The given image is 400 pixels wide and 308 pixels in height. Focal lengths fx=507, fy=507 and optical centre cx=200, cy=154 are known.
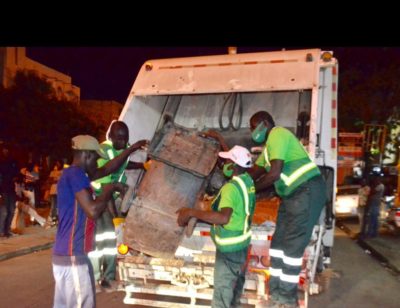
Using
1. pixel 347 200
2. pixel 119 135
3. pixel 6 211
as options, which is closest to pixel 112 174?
pixel 119 135

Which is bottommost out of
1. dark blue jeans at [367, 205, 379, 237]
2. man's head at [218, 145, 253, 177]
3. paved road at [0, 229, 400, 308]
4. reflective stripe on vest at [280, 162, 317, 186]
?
paved road at [0, 229, 400, 308]

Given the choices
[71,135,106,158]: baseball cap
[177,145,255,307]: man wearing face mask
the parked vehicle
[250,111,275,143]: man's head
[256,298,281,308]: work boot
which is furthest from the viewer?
the parked vehicle

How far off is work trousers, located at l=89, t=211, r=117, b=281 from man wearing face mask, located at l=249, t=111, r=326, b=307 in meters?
1.67

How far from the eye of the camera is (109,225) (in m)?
5.16

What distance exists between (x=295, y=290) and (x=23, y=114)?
18.5 m

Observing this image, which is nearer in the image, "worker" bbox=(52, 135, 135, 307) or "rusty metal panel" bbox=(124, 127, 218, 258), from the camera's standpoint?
"worker" bbox=(52, 135, 135, 307)

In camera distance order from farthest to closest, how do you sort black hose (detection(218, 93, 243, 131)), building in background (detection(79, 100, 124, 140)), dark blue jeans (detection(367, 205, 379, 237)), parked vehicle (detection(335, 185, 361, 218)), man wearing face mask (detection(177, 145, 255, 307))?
1. building in background (detection(79, 100, 124, 140))
2. parked vehicle (detection(335, 185, 361, 218))
3. dark blue jeans (detection(367, 205, 379, 237))
4. black hose (detection(218, 93, 243, 131))
5. man wearing face mask (detection(177, 145, 255, 307))

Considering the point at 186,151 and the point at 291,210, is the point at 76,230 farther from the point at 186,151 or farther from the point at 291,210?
the point at 291,210

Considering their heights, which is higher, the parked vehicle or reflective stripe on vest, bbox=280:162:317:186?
reflective stripe on vest, bbox=280:162:317:186

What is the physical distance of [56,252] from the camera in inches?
135

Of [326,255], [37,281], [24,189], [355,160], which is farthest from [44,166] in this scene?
[326,255]

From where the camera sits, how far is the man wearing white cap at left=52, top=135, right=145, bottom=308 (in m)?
3.33

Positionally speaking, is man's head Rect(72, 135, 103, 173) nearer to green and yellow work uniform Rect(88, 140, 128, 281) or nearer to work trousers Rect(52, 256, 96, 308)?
work trousers Rect(52, 256, 96, 308)

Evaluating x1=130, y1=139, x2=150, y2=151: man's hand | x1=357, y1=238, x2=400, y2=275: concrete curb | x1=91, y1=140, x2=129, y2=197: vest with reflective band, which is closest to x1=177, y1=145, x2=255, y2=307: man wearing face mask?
x1=130, y1=139, x2=150, y2=151: man's hand
